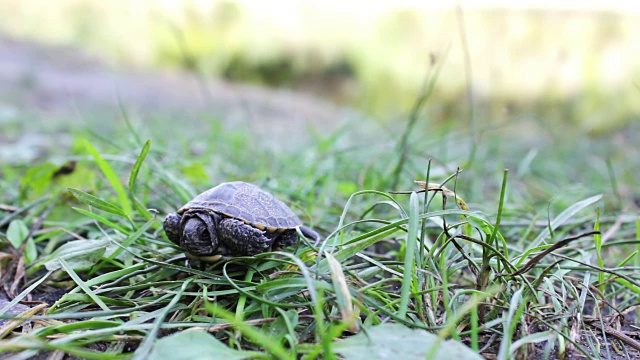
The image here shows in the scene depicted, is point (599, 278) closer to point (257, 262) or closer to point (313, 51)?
point (257, 262)

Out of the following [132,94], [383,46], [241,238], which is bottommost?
[132,94]

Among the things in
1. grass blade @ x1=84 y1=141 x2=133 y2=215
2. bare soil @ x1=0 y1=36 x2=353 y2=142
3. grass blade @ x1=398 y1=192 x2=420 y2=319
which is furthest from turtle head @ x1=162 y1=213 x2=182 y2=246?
bare soil @ x1=0 y1=36 x2=353 y2=142

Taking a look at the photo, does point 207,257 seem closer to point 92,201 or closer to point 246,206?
point 246,206

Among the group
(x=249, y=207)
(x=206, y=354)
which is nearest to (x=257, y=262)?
(x=249, y=207)

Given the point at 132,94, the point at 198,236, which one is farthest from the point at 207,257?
the point at 132,94

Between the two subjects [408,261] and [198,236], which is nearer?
[408,261]

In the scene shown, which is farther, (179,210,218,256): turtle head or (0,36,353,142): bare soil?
(0,36,353,142): bare soil

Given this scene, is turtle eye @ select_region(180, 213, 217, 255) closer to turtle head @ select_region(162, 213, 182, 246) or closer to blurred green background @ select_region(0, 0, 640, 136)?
turtle head @ select_region(162, 213, 182, 246)

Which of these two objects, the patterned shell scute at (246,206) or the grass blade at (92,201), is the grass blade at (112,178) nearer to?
the grass blade at (92,201)
